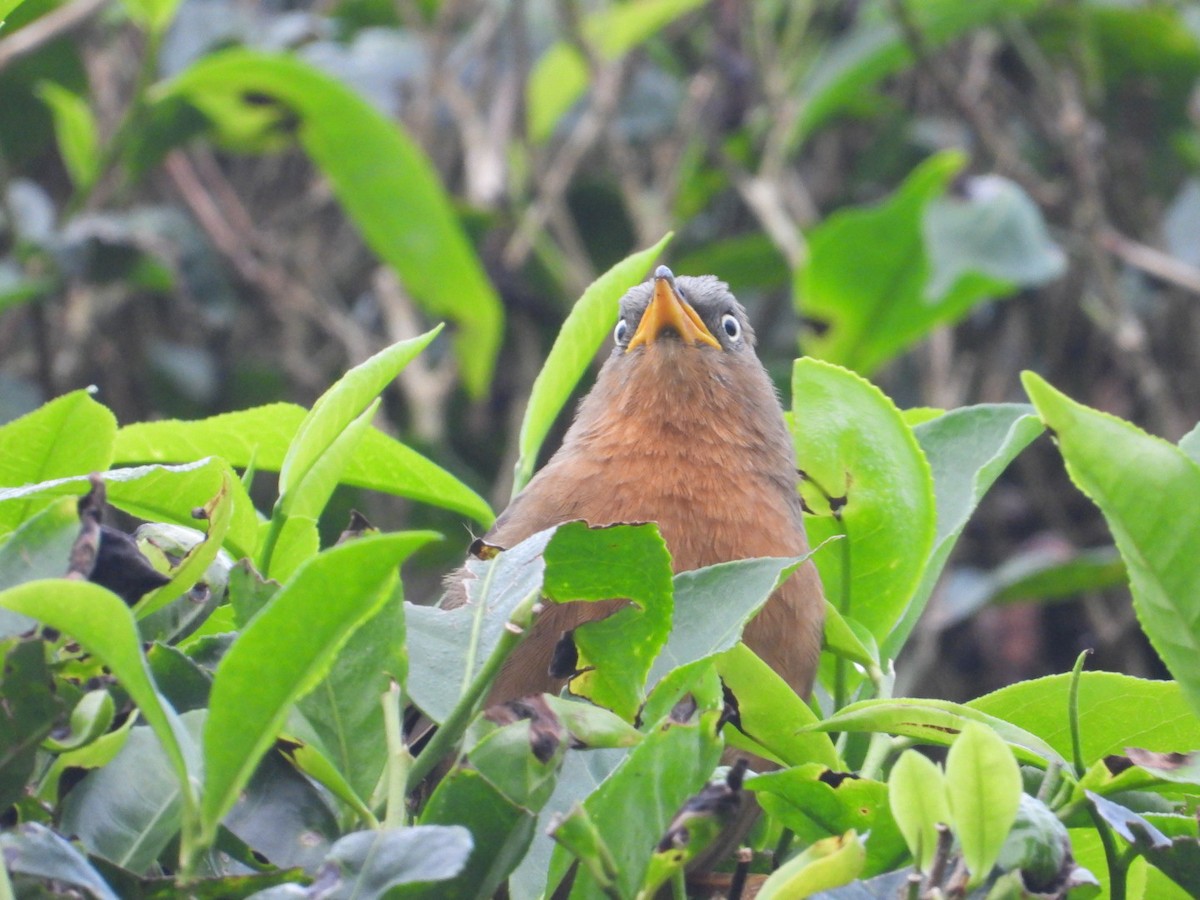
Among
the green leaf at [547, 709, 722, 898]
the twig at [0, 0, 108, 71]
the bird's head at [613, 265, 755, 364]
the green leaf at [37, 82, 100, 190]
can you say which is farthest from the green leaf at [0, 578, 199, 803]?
the green leaf at [37, 82, 100, 190]

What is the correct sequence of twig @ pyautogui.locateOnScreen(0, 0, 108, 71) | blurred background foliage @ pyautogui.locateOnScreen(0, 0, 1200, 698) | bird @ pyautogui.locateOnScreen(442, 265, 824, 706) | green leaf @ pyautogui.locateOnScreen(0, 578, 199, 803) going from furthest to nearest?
blurred background foliage @ pyautogui.locateOnScreen(0, 0, 1200, 698) < twig @ pyautogui.locateOnScreen(0, 0, 108, 71) < bird @ pyautogui.locateOnScreen(442, 265, 824, 706) < green leaf @ pyautogui.locateOnScreen(0, 578, 199, 803)

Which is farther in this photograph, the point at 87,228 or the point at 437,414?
the point at 437,414

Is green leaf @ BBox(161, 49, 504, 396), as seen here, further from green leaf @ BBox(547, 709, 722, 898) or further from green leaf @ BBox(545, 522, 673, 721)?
green leaf @ BBox(547, 709, 722, 898)

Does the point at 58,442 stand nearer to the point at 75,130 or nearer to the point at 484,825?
the point at 484,825

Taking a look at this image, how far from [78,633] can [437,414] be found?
3917 mm

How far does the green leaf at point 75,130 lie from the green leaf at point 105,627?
3758 mm

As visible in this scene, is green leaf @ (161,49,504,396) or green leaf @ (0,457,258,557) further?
green leaf @ (161,49,504,396)

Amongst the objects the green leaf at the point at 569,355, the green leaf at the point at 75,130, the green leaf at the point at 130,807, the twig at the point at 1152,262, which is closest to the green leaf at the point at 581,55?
the green leaf at the point at 75,130

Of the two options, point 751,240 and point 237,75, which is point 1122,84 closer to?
point 751,240

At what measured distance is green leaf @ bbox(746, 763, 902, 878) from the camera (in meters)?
1.32

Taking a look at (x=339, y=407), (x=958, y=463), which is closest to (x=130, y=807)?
(x=339, y=407)

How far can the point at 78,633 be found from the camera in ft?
3.61

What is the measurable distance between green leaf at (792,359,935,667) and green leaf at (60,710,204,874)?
76 centimetres

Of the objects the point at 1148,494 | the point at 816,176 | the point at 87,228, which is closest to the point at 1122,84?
the point at 816,176
